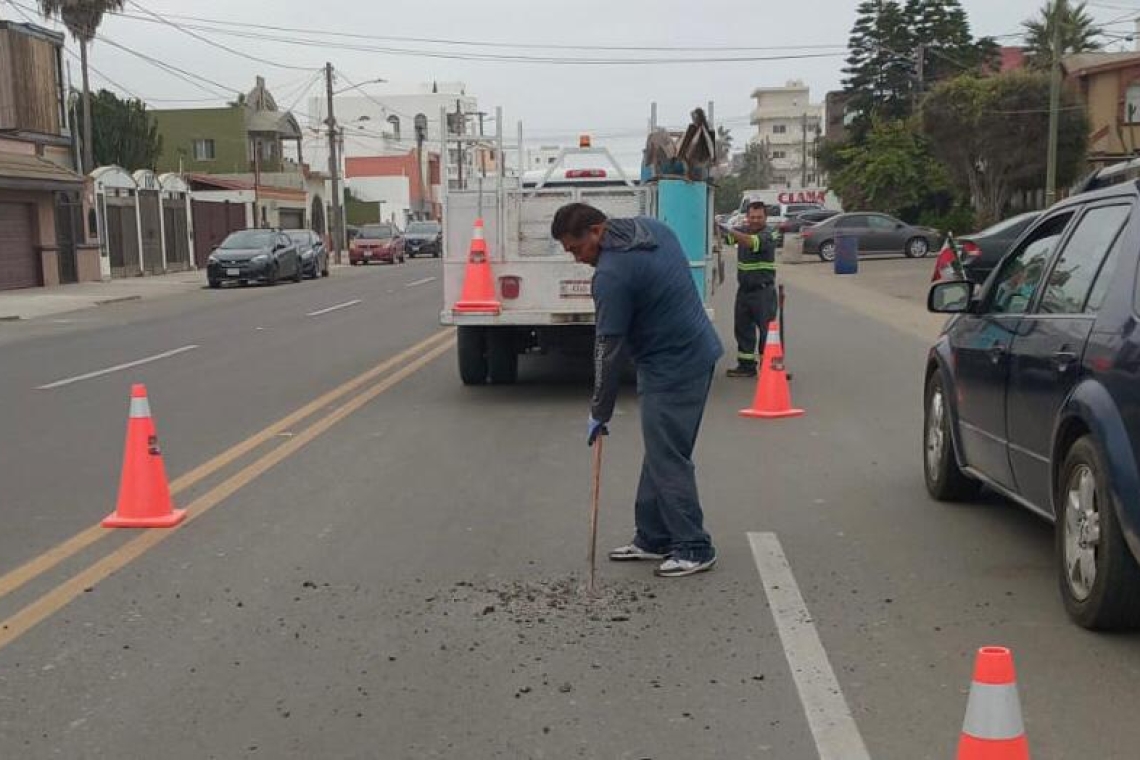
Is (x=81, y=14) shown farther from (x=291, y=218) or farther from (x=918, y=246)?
(x=918, y=246)

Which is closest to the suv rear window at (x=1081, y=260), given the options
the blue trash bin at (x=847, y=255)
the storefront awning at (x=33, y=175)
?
the blue trash bin at (x=847, y=255)

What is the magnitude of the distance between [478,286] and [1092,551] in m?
7.00

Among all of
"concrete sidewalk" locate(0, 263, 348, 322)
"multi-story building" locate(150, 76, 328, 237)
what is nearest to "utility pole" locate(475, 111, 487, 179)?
"concrete sidewalk" locate(0, 263, 348, 322)

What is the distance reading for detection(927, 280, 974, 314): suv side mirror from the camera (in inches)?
Result: 250

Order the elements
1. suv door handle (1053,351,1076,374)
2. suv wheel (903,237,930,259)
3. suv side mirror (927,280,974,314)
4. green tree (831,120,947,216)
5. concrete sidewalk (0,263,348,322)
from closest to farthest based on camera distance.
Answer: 1. suv door handle (1053,351,1076,374)
2. suv side mirror (927,280,974,314)
3. concrete sidewalk (0,263,348,322)
4. suv wheel (903,237,930,259)
5. green tree (831,120,947,216)

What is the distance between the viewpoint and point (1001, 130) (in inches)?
1503

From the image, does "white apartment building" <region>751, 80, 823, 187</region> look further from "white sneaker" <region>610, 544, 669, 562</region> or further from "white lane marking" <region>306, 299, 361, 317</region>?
"white sneaker" <region>610, 544, 669, 562</region>

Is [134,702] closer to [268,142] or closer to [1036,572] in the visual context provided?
[1036,572]

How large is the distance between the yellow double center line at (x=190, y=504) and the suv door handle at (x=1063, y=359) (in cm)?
429

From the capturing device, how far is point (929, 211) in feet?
169

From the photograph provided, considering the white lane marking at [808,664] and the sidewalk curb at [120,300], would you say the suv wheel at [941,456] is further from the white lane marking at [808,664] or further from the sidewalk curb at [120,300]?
the sidewalk curb at [120,300]

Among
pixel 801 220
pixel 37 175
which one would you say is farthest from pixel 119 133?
pixel 801 220

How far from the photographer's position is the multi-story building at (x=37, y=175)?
3155 centimetres

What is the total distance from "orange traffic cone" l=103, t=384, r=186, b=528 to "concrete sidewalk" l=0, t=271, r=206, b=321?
18.0 metres
